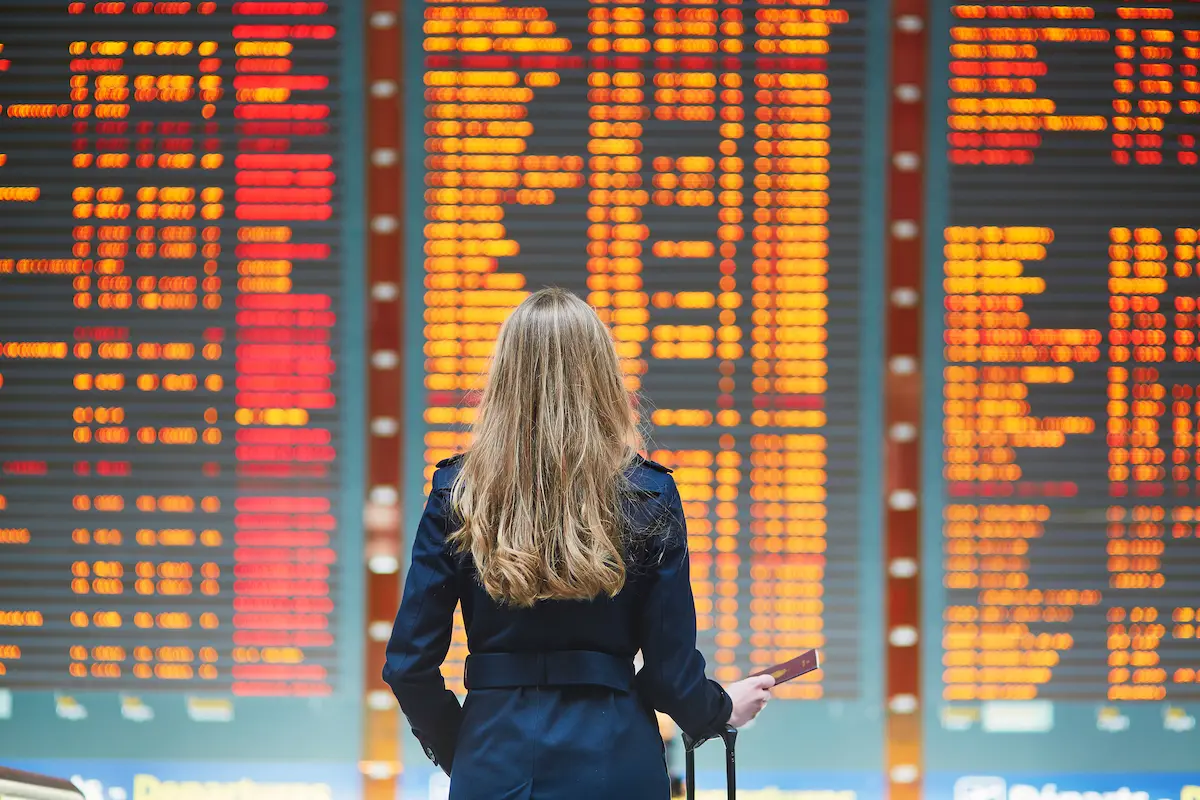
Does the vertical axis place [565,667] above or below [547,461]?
below

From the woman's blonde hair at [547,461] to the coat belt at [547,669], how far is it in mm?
100

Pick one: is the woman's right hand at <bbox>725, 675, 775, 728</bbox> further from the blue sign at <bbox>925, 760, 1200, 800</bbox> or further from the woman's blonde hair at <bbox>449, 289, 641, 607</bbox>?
the blue sign at <bbox>925, 760, 1200, 800</bbox>

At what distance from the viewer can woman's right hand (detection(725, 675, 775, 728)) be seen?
1.78 metres

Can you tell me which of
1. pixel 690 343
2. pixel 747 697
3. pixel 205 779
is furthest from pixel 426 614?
pixel 205 779

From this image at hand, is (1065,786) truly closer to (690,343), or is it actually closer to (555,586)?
(690,343)

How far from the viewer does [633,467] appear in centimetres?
169

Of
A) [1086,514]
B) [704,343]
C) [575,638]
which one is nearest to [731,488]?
[704,343]

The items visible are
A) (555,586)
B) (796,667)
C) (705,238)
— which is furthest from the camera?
(705,238)

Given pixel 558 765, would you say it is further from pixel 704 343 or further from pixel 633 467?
pixel 704 343

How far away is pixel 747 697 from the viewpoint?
1791 mm

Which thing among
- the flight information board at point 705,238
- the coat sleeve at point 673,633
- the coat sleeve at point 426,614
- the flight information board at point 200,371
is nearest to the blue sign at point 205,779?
the flight information board at point 200,371

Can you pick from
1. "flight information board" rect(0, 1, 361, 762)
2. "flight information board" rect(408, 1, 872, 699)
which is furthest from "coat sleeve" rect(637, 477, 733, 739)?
"flight information board" rect(0, 1, 361, 762)

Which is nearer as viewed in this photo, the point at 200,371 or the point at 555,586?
the point at 555,586

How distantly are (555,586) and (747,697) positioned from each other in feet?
1.45
